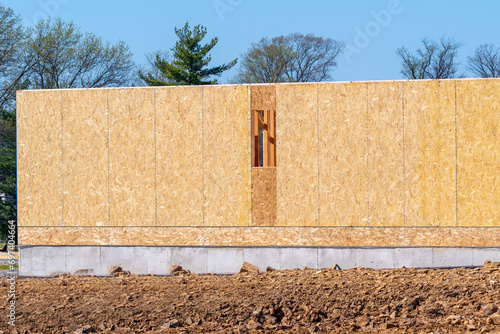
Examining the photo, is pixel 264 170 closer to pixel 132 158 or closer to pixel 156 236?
pixel 156 236

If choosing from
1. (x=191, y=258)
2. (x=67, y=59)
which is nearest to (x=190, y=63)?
(x=67, y=59)

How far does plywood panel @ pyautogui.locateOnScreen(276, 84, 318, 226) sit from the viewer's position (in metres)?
11.6

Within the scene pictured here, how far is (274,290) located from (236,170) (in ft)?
10.7

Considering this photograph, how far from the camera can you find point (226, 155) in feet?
38.6

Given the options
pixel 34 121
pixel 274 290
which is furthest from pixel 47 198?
pixel 274 290

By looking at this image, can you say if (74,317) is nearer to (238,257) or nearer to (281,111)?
(238,257)

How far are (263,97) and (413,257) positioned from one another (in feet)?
14.0

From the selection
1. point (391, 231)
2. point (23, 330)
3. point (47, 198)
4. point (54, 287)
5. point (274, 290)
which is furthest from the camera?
point (47, 198)

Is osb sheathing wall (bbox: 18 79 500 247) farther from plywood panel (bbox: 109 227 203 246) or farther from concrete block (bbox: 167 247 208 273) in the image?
concrete block (bbox: 167 247 208 273)

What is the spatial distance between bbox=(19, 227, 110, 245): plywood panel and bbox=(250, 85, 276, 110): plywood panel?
397 centimetres

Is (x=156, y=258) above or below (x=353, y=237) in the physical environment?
below

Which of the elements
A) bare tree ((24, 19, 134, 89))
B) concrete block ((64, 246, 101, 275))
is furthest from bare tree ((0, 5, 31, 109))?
concrete block ((64, 246, 101, 275))

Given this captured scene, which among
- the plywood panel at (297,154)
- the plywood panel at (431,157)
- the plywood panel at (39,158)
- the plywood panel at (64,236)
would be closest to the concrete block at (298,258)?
the plywood panel at (297,154)

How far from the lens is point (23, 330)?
7.60 meters
